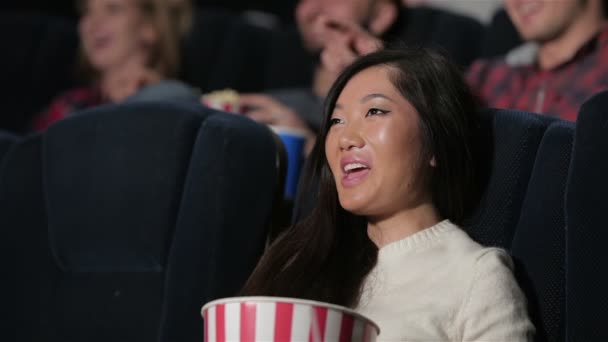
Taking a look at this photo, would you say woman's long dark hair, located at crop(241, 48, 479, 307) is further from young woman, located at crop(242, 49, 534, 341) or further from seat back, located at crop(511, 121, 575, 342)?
seat back, located at crop(511, 121, 575, 342)

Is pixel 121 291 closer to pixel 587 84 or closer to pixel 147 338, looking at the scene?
pixel 147 338

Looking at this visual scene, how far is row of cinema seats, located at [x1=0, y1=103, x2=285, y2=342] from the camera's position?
134 cm

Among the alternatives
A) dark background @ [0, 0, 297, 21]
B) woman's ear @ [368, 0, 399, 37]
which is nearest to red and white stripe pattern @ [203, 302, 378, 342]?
woman's ear @ [368, 0, 399, 37]

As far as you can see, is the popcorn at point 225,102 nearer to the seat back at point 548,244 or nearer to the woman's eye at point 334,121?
the woman's eye at point 334,121

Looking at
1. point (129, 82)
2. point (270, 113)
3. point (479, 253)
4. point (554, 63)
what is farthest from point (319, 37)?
point (479, 253)

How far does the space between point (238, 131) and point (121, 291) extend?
0.29m

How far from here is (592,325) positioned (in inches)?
41.2

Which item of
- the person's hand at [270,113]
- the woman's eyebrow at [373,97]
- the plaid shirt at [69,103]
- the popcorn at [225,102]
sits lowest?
the plaid shirt at [69,103]

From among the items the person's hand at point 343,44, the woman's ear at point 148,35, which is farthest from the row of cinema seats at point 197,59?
the person's hand at point 343,44

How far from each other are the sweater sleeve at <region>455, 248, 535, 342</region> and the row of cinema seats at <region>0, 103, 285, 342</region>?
0.39m

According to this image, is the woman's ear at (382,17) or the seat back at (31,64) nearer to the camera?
the woman's ear at (382,17)

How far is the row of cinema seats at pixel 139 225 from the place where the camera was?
1.34 metres

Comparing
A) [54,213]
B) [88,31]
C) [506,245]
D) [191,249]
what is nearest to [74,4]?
[88,31]

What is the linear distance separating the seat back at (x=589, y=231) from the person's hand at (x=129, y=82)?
1.42 meters
